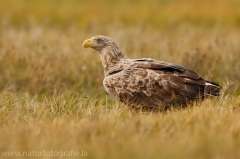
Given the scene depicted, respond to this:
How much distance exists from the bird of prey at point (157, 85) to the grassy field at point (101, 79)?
21 cm

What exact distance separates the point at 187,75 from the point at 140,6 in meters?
13.3

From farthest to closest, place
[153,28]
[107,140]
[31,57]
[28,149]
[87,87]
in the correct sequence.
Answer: [153,28] → [31,57] → [87,87] → [107,140] → [28,149]

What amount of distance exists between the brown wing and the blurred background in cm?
53

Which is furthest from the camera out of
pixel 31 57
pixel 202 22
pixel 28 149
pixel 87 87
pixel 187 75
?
pixel 202 22

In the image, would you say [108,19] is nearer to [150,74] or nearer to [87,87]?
[87,87]

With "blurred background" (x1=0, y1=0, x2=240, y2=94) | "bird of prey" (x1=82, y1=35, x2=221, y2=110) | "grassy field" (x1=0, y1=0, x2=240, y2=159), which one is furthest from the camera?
"blurred background" (x1=0, y1=0, x2=240, y2=94)

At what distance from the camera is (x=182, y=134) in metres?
5.93

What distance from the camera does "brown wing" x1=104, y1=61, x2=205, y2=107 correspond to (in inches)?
298

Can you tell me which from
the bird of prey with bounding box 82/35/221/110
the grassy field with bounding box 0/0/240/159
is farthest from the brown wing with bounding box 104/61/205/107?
the grassy field with bounding box 0/0/240/159

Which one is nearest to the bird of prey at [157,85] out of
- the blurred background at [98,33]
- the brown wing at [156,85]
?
the brown wing at [156,85]

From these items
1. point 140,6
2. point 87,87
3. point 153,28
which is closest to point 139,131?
point 87,87

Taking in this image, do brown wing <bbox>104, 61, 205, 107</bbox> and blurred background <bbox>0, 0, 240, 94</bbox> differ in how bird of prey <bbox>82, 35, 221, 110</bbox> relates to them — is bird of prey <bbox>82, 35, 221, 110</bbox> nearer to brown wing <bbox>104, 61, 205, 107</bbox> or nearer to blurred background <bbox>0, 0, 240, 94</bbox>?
brown wing <bbox>104, 61, 205, 107</bbox>

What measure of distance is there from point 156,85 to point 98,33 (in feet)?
27.3

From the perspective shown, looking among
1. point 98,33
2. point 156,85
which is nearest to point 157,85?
point 156,85
